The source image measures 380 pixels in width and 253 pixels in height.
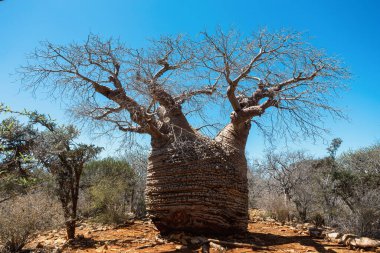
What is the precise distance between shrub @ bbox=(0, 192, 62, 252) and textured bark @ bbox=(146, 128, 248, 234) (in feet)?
5.68

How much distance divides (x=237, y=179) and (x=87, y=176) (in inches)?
337

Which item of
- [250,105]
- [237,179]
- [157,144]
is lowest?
[237,179]

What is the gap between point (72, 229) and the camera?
231 inches

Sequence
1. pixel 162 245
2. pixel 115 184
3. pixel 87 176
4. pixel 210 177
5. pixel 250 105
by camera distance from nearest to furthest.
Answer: pixel 162 245 → pixel 210 177 → pixel 250 105 → pixel 115 184 → pixel 87 176

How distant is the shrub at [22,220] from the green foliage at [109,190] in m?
2.88

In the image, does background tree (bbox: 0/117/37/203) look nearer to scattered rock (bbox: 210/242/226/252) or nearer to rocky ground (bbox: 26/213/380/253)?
rocky ground (bbox: 26/213/380/253)

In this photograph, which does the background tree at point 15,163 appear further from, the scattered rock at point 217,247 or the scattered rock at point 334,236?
the scattered rock at point 334,236

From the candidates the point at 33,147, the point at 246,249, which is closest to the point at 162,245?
the point at 246,249

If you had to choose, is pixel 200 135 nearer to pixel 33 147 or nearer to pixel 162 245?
pixel 162 245

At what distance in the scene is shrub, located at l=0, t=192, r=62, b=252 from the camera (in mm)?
4672

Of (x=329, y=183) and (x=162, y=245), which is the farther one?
(x=329, y=183)

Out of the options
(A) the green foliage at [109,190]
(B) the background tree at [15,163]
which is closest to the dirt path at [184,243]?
(B) the background tree at [15,163]

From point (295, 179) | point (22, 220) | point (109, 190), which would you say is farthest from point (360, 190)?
point (22, 220)

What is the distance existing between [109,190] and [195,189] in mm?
4717
